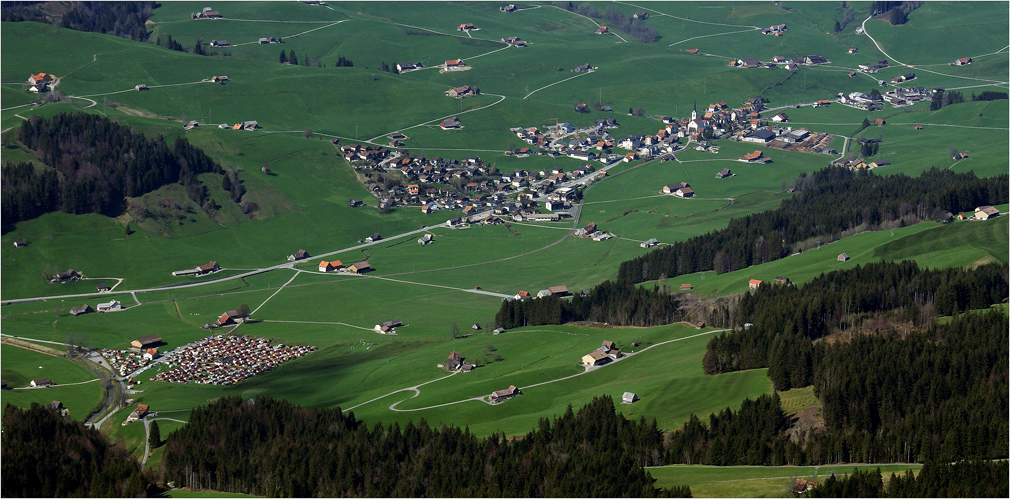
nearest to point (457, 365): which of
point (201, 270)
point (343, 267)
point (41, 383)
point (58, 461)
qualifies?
point (58, 461)

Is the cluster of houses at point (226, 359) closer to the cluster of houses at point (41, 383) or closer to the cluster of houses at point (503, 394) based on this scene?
the cluster of houses at point (41, 383)

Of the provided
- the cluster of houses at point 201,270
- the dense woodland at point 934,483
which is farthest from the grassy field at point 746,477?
the cluster of houses at point 201,270

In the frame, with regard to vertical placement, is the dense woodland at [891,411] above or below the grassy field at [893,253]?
below

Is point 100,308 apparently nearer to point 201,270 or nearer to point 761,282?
point 201,270

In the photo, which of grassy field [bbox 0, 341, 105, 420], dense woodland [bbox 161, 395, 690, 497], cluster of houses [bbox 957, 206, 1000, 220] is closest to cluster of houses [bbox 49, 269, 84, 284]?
grassy field [bbox 0, 341, 105, 420]

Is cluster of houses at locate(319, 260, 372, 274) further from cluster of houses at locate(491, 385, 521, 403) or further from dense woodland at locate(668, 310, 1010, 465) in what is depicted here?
dense woodland at locate(668, 310, 1010, 465)

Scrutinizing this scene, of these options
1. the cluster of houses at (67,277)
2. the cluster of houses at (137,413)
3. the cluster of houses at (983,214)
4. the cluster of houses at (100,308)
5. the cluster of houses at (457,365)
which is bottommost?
the cluster of houses at (137,413)
